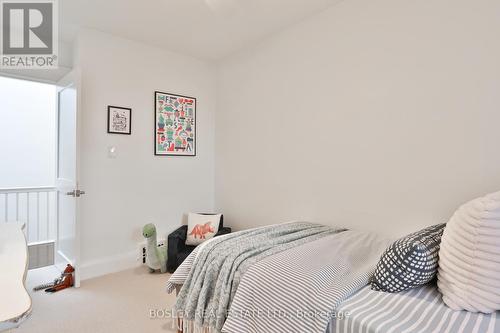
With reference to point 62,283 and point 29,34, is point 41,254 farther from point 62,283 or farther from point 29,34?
point 29,34

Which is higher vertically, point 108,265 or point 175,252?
point 175,252

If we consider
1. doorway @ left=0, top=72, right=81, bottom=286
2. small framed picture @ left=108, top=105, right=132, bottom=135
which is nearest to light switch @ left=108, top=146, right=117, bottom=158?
small framed picture @ left=108, top=105, right=132, bottom=135

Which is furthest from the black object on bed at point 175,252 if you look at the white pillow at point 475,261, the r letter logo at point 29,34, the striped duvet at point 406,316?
the r letter logo at point 29,34

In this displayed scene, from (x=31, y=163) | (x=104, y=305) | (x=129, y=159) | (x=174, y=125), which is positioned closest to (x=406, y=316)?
(x=104, y=305)

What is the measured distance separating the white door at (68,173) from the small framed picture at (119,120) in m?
0.35

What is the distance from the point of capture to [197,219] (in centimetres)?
312

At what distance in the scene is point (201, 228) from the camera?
3.04 metres

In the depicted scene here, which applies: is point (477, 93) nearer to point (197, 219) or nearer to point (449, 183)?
point (449, 183)

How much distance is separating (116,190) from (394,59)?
2872mm

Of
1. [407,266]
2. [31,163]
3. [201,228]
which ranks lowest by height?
[201,228]

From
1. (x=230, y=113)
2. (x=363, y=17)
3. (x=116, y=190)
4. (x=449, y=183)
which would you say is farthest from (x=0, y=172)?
(x=449, y=183)

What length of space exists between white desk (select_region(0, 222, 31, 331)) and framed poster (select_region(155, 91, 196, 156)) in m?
1.84

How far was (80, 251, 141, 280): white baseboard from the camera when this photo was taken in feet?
9.02

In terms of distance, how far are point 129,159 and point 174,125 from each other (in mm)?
669
